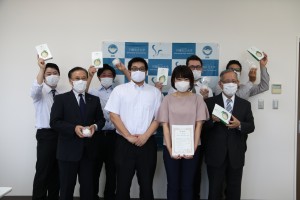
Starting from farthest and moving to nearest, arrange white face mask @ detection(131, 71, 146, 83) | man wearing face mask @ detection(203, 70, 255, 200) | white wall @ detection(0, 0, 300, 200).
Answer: white wall @ detection(0, 0, 300, 200) < white face mask @ detection(131, 71, 146, 83) < man wearing face mask @ detection(203, 70, 255, 200)

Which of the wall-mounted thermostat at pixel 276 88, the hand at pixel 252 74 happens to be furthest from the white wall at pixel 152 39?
the hand at pixel 252 74

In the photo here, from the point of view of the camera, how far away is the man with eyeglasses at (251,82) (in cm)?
312

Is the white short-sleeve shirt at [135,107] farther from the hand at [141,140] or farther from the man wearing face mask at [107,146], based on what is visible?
the man wearing face mask at [107,146]

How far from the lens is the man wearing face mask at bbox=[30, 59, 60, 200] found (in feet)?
9.46

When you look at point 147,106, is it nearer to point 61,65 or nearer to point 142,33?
point 142,33

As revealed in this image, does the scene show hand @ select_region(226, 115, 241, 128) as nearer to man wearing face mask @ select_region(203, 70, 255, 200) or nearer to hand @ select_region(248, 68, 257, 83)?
man wearing face mask @ select_region(203, 70, 255, 200)

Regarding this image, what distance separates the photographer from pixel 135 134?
251cm

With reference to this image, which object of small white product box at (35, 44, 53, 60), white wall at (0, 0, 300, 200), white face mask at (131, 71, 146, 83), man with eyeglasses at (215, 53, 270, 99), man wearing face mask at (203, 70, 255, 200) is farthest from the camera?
white wall at (0, 0, 300, 200)

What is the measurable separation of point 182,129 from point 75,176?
1.15 meters

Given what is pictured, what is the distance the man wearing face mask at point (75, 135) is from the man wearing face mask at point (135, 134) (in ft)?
0.82

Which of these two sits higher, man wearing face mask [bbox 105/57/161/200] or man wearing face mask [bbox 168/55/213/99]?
man wearing face mask [bbox 168/55/213/99]

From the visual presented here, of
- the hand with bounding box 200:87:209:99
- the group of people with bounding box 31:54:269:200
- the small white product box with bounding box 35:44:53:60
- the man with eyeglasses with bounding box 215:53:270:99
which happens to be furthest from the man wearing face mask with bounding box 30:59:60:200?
the man with eyeglasses with bounding box 215:53:270:99

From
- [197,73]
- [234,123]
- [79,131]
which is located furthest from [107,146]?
[234,123]

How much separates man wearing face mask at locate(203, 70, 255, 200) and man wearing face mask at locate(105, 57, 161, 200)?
1.86 feet
